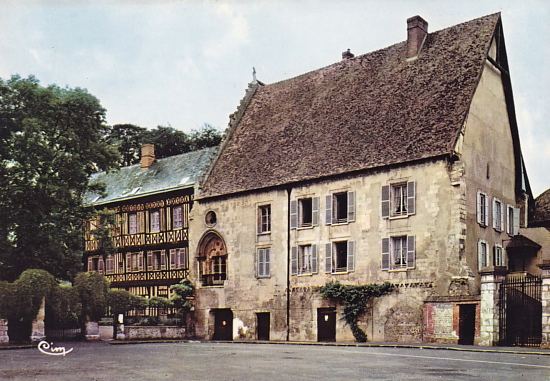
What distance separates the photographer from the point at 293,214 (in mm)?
33750

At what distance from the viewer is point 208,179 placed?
126 feet

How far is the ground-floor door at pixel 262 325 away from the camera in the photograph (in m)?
34.3

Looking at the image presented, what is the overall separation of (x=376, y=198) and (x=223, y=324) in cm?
1071

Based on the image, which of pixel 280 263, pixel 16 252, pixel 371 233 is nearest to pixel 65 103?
pixel 16 252

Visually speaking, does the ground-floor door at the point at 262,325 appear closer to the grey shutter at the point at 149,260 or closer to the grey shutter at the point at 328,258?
the grey shutter at the point at 328,258

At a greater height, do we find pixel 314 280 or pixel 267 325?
pixel 314 280

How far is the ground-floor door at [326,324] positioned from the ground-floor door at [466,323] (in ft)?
21.3

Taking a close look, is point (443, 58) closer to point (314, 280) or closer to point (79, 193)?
point (314, 280)

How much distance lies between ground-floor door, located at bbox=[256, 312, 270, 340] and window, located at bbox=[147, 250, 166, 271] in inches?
390

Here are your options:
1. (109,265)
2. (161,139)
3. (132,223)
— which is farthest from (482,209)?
(161,139)

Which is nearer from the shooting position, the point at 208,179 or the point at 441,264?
the point at 441,264

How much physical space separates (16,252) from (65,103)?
686 cm

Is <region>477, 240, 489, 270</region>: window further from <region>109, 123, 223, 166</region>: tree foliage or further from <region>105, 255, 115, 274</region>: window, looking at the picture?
<region>109, 123, 223, 166</region>: tree foliage

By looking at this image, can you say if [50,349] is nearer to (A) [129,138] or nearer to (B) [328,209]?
(B) [328,209]
